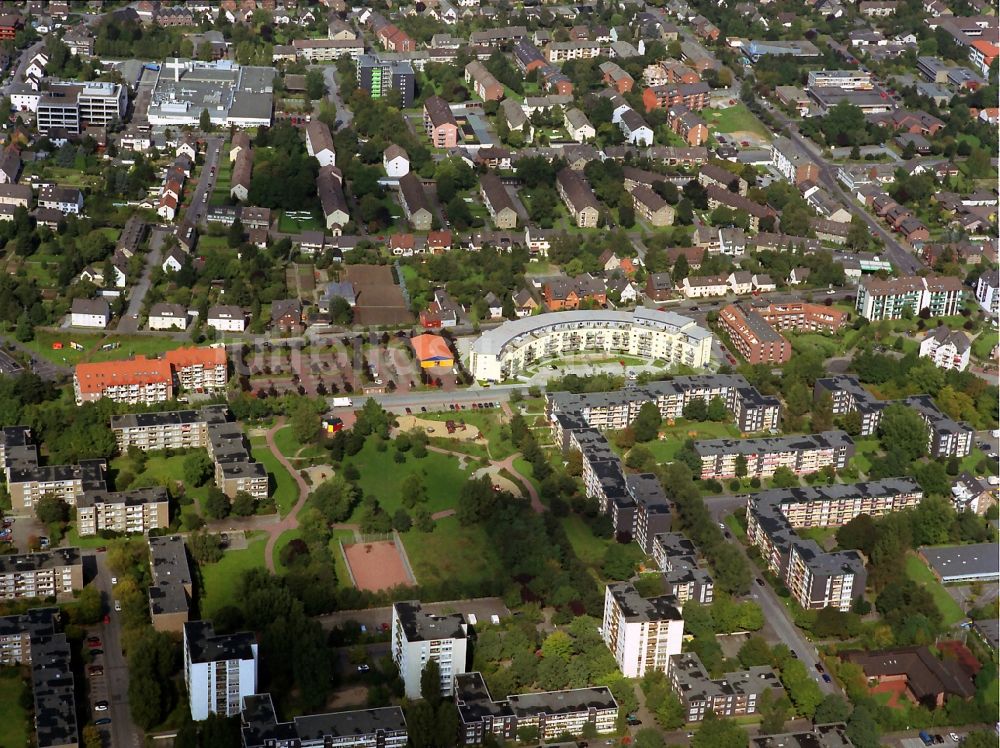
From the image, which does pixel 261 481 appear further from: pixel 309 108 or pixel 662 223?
pixel 309 108

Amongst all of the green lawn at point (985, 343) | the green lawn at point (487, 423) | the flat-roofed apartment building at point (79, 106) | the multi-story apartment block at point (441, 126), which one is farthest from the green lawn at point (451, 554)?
the flat-roofed apartment building at point (79, 106)

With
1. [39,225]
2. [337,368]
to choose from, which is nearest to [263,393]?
[337,368]

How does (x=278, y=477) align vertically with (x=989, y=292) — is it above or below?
above

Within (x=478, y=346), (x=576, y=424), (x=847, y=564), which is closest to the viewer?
(x=847, y=564)

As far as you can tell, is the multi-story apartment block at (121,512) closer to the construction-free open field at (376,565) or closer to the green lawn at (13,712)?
the construction-free open field at (376,565)

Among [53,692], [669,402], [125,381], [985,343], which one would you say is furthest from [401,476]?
[985,343]

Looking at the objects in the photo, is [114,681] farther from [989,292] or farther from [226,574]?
[989,292]
